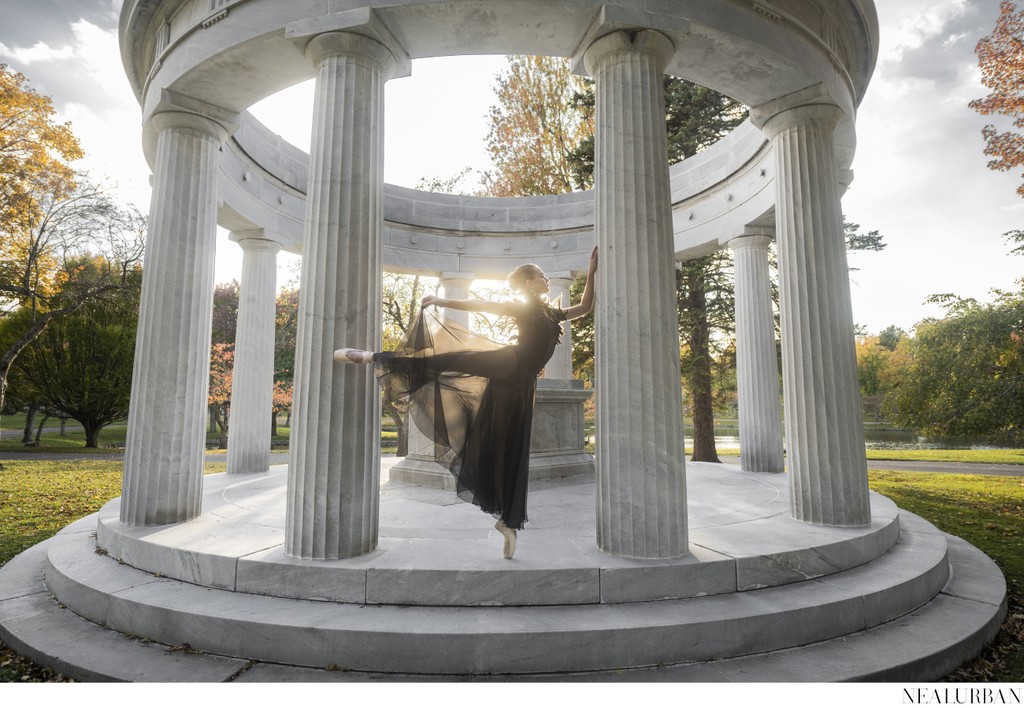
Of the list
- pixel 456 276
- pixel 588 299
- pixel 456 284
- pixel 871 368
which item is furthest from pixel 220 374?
pixel 871 368

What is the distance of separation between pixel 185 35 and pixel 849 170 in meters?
12.2

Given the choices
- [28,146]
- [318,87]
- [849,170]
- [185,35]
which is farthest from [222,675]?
[28,146]

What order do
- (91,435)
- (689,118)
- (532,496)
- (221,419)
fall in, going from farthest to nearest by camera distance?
(221,419) < (91,435) < (689,118) < (532,496)

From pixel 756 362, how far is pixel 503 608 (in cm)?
1132

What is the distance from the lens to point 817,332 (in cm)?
814

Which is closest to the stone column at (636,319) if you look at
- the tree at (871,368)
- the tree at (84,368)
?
the tree at (84,368)

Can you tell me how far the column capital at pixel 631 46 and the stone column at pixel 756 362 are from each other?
8.73m

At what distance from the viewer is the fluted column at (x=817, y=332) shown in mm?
7914

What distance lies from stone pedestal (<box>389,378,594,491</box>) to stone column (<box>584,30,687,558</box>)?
521 cm

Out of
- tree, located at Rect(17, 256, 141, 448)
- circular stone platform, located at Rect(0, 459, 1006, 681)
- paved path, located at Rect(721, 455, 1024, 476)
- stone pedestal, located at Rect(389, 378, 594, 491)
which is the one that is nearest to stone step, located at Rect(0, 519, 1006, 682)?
circular stone platform, located at Rect(0, 459, 1006, 681)

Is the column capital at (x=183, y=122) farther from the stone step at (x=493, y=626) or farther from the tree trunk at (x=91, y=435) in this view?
the tree trunk at (x=91, y=435)

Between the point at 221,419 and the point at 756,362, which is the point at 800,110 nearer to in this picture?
the point at 756,362

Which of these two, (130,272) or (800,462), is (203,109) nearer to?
(800,462)

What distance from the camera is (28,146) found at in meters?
21.0
